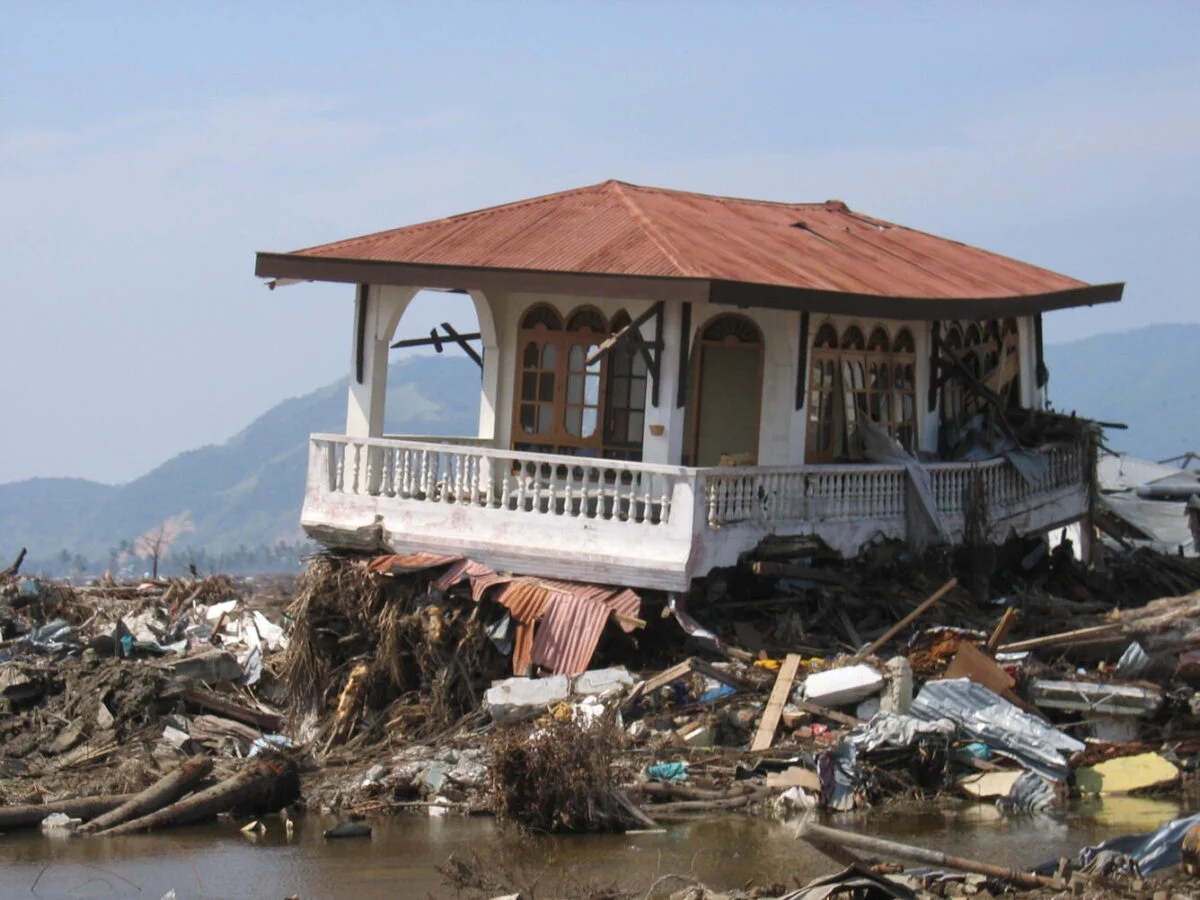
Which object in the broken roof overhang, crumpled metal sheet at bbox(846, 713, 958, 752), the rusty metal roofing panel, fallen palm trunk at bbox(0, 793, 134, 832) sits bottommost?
fallen palm trunk at bbox(0, 793, 134, 832)

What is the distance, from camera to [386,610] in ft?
63.6

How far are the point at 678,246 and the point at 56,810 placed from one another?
311 inches

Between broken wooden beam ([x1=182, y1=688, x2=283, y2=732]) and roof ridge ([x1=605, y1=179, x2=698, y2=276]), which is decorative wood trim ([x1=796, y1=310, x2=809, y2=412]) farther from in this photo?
broken wooden beam ([x1=182, y1=688, x2=283, y2=732])

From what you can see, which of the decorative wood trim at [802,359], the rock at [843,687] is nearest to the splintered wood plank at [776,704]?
the rock at [843,687]

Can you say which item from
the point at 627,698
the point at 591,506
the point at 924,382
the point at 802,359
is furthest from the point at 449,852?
the point at 924,382

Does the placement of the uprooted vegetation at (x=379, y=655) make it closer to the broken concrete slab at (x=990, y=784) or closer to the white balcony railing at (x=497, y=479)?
the white balcony railing at (x=497, y=479)

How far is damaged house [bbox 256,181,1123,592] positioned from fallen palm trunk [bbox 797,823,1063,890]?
18.6 ft

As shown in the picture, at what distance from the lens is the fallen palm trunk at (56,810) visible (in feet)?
55.0

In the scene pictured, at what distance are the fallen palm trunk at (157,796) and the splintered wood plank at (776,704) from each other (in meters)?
4.69

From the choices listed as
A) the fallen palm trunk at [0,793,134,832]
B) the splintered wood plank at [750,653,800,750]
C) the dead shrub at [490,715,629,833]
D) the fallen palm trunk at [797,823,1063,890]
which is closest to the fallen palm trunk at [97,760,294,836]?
the fallen palm trunk at [0,793,134,832]

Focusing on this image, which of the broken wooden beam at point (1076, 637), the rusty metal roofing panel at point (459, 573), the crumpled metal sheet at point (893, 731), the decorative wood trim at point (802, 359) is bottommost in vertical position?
the crumpled metal sheet at point (893, 731)

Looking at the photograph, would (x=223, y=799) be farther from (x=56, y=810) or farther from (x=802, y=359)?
(x=802, y=359)

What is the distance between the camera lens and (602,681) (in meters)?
18.1

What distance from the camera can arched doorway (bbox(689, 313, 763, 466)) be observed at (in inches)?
830
